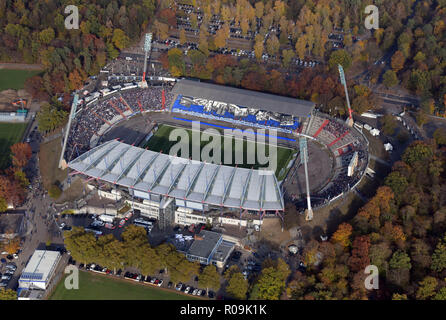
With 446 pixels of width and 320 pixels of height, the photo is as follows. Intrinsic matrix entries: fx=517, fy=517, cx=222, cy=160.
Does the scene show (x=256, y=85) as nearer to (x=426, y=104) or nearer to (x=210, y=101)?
(x=210, y=101)

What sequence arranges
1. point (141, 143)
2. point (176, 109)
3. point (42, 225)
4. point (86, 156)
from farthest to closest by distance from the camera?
1. point (176, 109)
2. point (141, 143)
3. point (86, 156)
4. point (42, 225)

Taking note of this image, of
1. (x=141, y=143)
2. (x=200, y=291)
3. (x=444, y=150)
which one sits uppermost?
(x=444, y=150)

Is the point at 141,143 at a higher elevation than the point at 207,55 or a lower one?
lower

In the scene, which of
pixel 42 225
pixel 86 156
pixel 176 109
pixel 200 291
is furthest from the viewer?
pixel 176 109

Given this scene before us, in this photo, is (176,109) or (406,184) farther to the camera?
(176,109)

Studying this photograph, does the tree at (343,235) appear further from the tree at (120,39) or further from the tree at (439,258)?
the tree at (120,39)

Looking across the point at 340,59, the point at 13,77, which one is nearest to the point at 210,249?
the point at 340,59

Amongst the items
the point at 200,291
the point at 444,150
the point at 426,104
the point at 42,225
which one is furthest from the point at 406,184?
the point at 42,225
